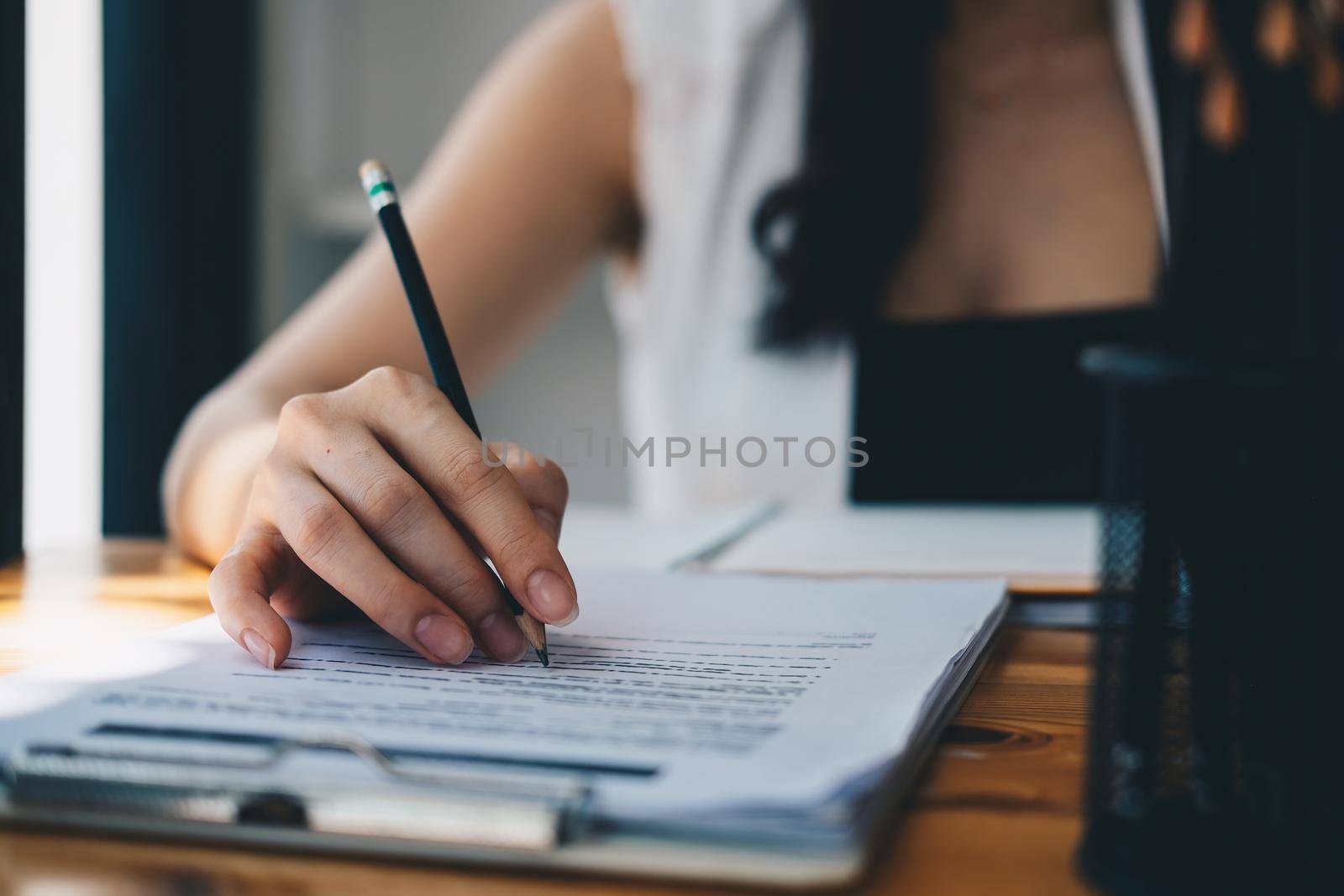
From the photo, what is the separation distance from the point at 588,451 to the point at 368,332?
1.44 meters

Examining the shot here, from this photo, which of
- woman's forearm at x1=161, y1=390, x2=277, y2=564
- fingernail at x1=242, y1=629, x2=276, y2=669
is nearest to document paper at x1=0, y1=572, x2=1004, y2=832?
fingernail at x1=242, y1=629, x2=276, y2=669

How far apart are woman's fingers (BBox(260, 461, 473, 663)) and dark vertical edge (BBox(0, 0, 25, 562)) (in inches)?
42.6

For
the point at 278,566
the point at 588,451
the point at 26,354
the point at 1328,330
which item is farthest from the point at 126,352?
the point at 1328,330

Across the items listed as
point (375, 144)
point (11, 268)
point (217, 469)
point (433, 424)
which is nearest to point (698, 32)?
point (217, 469)

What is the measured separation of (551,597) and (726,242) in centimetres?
80

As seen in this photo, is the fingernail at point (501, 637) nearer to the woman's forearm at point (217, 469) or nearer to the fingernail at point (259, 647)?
the fingernail at point (259, 647)

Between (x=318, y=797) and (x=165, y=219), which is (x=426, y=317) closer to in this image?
(x=318, y=797)

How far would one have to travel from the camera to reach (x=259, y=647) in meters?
0.37

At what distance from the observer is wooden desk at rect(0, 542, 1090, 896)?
227mm

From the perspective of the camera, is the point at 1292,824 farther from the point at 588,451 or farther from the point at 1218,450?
the point at 588,451

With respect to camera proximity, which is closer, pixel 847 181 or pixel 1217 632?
pixel 1217 632

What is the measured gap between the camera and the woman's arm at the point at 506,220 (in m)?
0.93

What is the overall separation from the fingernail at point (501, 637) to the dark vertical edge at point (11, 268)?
3.78ft

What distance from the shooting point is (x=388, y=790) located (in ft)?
0.78
